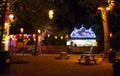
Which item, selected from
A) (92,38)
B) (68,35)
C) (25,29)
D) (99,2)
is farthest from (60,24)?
(99,2)

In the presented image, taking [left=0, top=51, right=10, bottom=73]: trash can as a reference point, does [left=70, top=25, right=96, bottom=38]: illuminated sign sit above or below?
above

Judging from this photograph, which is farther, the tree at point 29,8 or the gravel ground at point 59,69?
the tree at point 29,8

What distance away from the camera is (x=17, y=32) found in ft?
188

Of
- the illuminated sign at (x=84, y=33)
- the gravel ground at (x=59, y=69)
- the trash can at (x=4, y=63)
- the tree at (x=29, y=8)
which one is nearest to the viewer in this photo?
the gravel ground at (x=59, y=69)

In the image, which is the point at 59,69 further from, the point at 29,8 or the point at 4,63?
the point at 29,8

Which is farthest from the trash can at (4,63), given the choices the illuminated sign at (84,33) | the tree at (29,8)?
the illuminated sign at (84,33)

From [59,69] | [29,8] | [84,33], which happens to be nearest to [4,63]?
Result: [59,69]

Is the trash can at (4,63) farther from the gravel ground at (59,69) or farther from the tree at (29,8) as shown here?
the tree at (29,8)

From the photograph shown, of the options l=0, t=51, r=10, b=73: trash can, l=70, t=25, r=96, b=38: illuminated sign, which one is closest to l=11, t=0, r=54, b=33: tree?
l=0, t=51, r=10, b=73: trash can

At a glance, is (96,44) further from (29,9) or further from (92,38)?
(29,9)

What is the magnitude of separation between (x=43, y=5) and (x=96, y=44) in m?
29.8

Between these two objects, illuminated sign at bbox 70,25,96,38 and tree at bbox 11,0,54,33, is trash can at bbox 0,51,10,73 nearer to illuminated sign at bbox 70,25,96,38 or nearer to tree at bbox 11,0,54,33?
tree at bbox 11,0,54,33

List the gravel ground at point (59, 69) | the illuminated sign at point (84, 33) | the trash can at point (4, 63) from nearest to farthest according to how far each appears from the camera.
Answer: the gravel ground at point (59, 69) → the trash can at point (4, 63) → the illuminated sign at point (84, 33)

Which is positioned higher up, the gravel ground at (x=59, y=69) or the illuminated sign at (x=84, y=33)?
the illuminated sign at (x=84, y=33)
